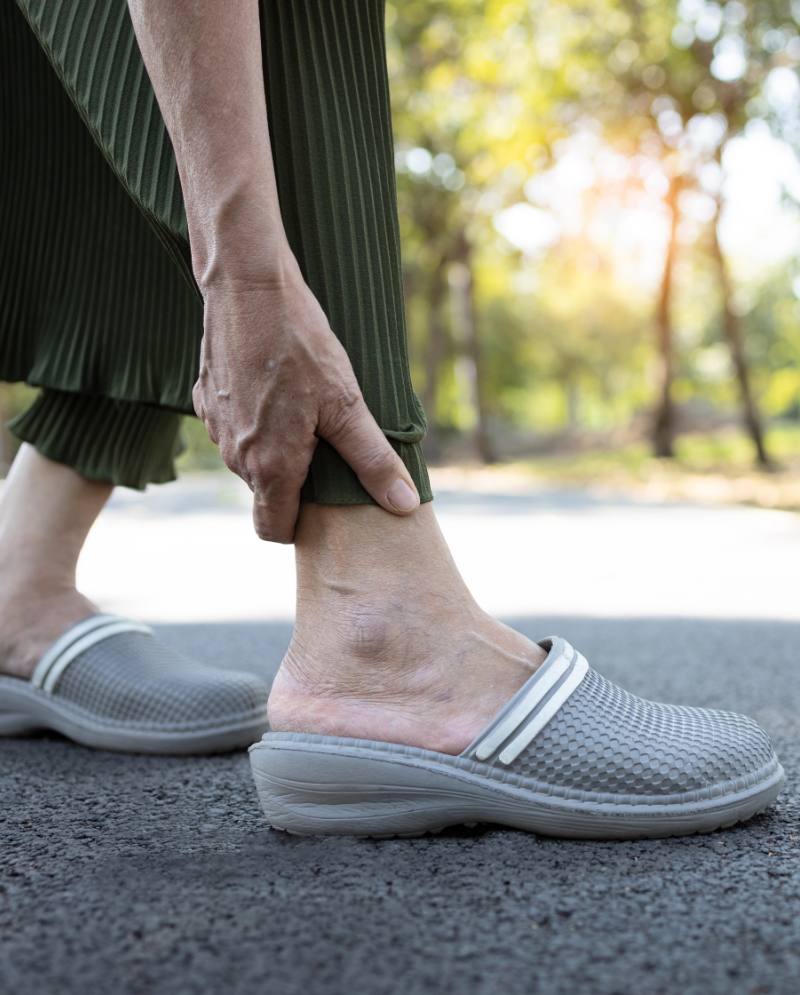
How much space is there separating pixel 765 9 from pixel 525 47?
2.58 meters

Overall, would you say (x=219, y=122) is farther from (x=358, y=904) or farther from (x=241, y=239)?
(x=358, y=904)

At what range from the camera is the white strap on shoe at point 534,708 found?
1006mm

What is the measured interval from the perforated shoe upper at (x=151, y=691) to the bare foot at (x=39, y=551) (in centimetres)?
9

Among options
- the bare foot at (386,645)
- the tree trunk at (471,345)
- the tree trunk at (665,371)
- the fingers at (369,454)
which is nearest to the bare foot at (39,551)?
the bare foot at (386,645)

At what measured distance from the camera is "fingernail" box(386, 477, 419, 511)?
1006 millimetres

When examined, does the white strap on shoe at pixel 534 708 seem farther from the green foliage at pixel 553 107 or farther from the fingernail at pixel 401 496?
the green foliage at pixel 553 107

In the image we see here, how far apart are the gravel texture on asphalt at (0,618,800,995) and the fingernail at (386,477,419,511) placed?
36cm

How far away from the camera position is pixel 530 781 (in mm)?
1000

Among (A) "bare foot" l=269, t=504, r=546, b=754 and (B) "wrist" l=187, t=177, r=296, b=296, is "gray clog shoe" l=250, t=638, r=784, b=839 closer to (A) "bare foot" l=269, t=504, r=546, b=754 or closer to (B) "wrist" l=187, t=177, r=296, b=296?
(A) "bare foot" l=269, t=504, r=546, b=754

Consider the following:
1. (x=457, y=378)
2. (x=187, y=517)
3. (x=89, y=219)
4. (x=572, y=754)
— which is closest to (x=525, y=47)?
(x=187, y=517)

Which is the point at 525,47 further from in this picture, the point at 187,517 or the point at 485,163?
the point at 187,517

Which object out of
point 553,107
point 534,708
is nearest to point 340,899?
point 534,708

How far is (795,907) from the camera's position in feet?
2.68

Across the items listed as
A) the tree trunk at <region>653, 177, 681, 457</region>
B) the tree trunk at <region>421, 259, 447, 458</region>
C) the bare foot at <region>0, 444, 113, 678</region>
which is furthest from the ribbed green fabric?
the tree trunk at <region>421, 259, 447, 458</region>
